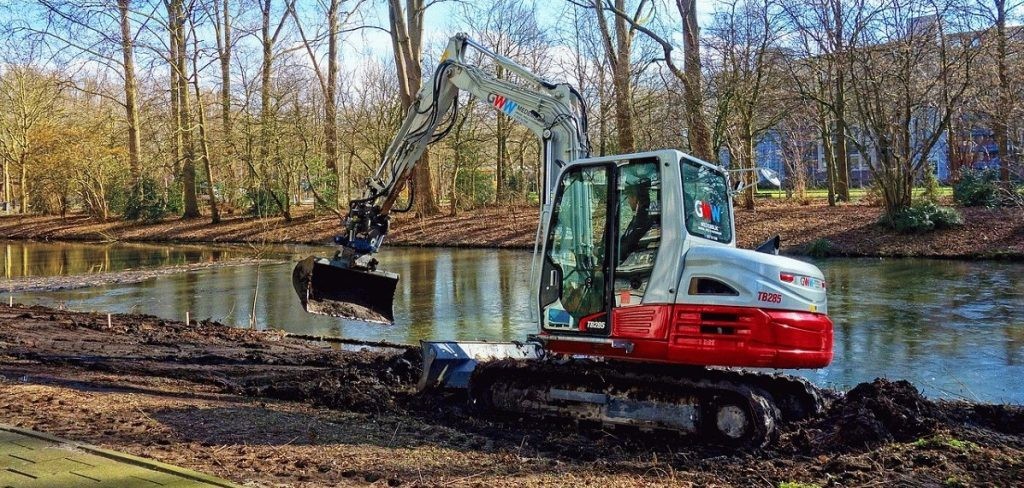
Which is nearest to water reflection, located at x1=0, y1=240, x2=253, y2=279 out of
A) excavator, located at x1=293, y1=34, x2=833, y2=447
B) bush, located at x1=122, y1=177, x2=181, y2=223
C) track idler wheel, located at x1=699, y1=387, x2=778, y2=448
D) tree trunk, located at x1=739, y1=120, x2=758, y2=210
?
bush, located at x1=122, y1=177, x2=181, y2=223

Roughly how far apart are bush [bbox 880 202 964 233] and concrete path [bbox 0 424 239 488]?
2204 centimetres

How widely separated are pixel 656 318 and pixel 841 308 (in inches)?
360

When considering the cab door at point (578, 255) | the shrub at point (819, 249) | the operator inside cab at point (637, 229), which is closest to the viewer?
the operator inside cab at point (637, 229)

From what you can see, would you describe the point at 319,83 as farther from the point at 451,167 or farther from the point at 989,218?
the point at 989,218

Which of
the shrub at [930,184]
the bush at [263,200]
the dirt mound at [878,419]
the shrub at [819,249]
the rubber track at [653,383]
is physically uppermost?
the bush at [263,200]

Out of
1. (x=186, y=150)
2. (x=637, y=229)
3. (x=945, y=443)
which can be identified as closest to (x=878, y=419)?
(x=945, y=443)

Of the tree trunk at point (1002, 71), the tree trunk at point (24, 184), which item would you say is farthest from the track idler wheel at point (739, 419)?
the tree trunk at point (24, 184)

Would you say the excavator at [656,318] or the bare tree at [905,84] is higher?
the bare tree at [905,84]

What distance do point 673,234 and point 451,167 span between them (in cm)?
3369

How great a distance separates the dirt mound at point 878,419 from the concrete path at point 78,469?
4.08 meters

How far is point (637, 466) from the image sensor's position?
5.46 m

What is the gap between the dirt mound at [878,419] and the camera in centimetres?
577

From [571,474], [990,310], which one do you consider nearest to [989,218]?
[990,310]

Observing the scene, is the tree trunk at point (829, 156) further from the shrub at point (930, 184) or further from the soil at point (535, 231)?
the shrub at point (930, 184)
